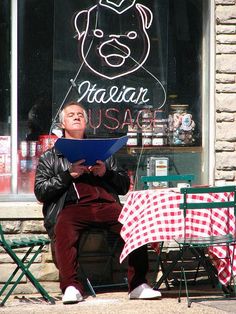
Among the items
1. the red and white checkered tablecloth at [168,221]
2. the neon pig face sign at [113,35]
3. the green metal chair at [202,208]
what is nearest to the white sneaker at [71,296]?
the red and white checkered tablecloth at [168,221]

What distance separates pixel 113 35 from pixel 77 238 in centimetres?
215

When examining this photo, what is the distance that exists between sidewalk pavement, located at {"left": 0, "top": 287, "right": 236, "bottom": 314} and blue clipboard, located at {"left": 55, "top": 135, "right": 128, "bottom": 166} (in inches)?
44.7

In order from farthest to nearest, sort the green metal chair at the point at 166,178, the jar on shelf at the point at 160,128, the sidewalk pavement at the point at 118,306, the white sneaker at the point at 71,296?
1. the jar on shelf at the point at 160,128
2. the green metal chair at the point at 166,178
3. the white sneaker at the point at 71,296
4. the sidewalk pavement at the point at 118,306

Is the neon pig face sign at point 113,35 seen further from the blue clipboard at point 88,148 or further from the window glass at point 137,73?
the blue clipboard at point 88,148

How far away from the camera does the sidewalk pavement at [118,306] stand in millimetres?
7223

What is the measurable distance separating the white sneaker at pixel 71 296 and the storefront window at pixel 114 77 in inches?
56.6

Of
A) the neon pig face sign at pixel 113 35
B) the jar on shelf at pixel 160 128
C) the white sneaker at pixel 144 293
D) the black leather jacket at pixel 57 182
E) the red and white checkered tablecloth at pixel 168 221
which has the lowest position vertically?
the white sneaker at pixel 144 293

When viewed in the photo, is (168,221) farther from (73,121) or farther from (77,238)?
(73,121)

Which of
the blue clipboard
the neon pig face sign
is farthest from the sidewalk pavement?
the neon pig face sign

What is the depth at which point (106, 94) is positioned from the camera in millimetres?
8859

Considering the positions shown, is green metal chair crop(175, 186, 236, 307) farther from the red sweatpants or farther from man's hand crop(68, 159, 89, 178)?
man's hand crop(68, 159, 89, 178)

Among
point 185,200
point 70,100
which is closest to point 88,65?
point 70,100

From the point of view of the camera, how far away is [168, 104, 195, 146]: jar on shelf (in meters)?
8.95

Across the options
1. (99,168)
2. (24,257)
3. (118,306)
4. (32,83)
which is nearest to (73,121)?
(99,168)
